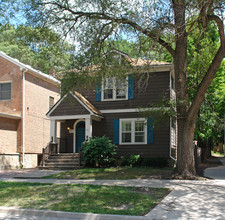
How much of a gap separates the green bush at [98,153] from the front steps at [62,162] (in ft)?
2.88

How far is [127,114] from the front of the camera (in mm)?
19203

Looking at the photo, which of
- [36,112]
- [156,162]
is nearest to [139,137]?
[156,162]

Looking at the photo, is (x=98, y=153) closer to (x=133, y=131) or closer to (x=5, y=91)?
(x=133, y=131)

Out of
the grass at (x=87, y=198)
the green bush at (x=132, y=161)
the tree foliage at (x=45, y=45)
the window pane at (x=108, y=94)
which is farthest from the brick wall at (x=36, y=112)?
the grass at (x=87, y=198)

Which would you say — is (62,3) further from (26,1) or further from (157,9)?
(157,9)

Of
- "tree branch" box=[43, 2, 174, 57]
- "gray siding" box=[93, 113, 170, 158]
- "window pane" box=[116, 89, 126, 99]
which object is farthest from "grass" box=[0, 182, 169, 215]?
"window pane" box=[116, 89, 126, 99]

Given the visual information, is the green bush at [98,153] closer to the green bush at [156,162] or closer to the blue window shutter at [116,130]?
the blue window shutter at [116,130]

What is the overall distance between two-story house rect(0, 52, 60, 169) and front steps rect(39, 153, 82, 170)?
9.39 ft

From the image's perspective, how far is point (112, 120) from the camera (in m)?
19.5

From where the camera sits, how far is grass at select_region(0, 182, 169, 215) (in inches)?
287

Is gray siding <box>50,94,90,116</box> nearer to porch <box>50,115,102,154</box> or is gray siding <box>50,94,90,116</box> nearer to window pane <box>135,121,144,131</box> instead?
porch <box>50,115,102,154</box>

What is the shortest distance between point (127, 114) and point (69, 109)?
3.78 metres

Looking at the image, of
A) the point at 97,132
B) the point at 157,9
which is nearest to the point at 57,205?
the point at 157,9

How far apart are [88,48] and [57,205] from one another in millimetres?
7888
